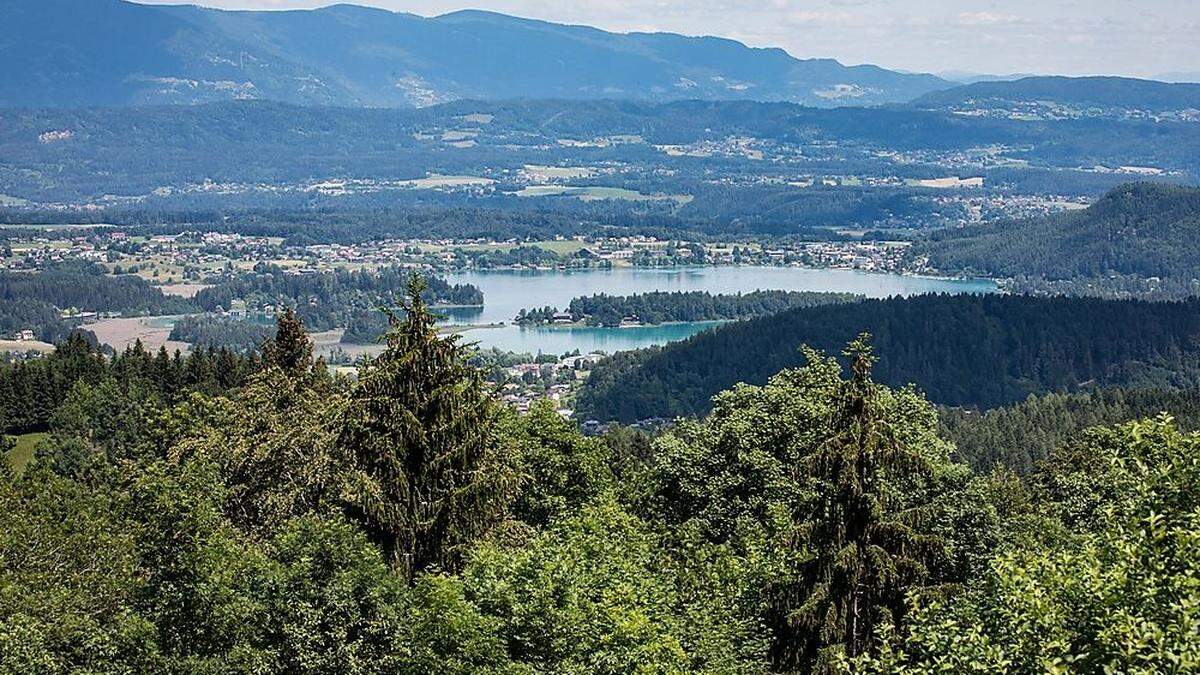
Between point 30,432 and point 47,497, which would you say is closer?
point 47,497

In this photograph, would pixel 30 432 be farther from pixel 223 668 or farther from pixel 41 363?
pixel 223 668

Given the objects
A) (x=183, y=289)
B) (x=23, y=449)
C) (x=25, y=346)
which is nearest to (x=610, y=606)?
(x=23, y=449)

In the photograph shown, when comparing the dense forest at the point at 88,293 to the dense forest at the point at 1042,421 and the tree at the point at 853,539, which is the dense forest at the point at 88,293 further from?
the tree at the point at 853,539

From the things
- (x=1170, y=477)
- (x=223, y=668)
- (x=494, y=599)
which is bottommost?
(x=223, y=668)

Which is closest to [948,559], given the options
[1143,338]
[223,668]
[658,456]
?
[658,456]

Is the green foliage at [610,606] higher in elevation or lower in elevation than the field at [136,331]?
higher

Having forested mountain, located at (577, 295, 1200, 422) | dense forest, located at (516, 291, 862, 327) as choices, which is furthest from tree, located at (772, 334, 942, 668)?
dense forest, located at (516, 291, 862, 327)

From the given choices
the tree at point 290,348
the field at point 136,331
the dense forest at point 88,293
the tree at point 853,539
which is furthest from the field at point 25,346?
the tree at point 853,539

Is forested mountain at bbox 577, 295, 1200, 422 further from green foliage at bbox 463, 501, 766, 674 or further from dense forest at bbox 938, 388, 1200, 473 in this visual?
green foliage at bbox 463, 501, 766, 674
